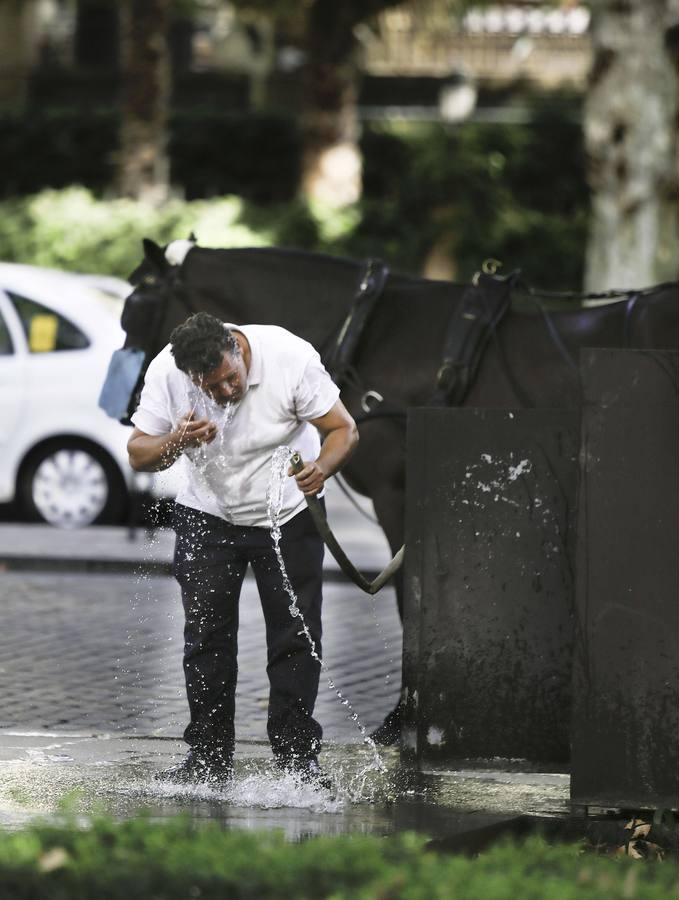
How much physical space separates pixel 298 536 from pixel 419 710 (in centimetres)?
73

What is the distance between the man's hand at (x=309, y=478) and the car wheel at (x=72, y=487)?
7234 mm

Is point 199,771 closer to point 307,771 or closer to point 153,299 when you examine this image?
point 307,771

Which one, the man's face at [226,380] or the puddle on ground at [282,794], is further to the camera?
the man's face at [226,380]

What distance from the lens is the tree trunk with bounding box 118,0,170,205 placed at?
22.3m

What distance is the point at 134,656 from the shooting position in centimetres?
820

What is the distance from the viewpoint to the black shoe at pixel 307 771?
5.45 meters

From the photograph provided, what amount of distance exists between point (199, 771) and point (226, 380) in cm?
130

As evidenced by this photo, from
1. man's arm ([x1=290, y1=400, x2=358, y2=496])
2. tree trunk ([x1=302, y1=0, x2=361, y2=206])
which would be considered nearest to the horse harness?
man's arm ([x1=290, y1=400, x2=358, y2=496])

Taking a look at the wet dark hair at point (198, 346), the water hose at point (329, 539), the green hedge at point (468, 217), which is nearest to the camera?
the wet dark hair at point (198, 346)

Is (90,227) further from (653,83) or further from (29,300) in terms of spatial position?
(653,83)

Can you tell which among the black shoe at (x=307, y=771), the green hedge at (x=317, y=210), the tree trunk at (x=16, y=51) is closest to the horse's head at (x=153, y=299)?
the black shoe at (x=307, y=771)

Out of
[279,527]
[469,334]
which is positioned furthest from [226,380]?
[469,334]

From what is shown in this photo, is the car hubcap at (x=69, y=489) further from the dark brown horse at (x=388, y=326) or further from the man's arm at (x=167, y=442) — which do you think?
the man's arm at (x=167, y=442)

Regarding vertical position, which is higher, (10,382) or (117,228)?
(117,228)
